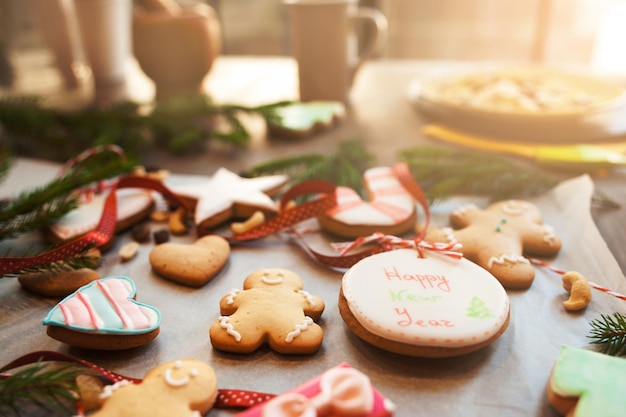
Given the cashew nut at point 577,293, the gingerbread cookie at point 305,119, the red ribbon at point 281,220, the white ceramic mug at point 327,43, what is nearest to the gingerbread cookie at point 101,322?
the red ribbon at point 281,220

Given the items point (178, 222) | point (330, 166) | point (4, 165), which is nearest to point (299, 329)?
point (178, 222)

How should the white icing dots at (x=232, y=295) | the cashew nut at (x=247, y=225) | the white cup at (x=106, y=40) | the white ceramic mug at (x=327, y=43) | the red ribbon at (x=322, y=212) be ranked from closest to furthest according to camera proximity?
1. the white icing dots at (x=232, y=295)
2. the red ribbon at (x=322, y=212)
3. the cashew nut at (x=247, y=225)
4. the white ceramic mug at (x=327, y=43)
5. the white cup at (x=106, y=40)

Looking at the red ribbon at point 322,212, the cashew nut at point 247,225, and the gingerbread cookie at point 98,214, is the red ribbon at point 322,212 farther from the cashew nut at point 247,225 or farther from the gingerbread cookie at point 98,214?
the gingerbread cookie at point 98,214

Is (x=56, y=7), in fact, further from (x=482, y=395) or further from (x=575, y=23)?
(x=575, y=23)

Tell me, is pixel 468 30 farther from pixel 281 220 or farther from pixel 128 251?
pixel 128 251

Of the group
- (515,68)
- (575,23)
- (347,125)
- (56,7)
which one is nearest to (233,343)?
(347,125)

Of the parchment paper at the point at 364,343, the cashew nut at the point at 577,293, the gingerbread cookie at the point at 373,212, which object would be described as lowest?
the parchment paper at the point at 364,343
